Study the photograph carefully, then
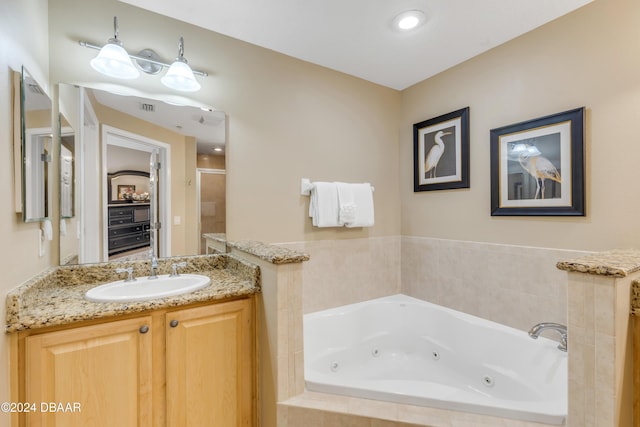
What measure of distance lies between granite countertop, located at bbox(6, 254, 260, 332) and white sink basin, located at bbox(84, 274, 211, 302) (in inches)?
1.2

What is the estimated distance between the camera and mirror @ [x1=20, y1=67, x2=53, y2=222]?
3.77ft

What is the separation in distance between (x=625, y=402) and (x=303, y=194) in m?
1.90

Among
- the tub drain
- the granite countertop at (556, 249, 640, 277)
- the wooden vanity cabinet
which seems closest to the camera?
the granite countertop at (556, 249, 640, 277)

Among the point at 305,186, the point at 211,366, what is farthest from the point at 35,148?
the point at 305,186

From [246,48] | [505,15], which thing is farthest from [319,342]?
[505,15]

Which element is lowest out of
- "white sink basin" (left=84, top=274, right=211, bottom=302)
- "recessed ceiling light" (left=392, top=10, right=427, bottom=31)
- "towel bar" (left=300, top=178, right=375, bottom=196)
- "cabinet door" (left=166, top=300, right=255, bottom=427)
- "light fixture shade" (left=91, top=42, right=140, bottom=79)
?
"cabinet door" (left=166, top=300, right=255, bottom=427)

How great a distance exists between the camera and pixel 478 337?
6.70 feet

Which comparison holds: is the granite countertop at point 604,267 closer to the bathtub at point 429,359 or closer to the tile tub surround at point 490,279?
the bathtub at point 429,359

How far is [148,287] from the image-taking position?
1.58 m

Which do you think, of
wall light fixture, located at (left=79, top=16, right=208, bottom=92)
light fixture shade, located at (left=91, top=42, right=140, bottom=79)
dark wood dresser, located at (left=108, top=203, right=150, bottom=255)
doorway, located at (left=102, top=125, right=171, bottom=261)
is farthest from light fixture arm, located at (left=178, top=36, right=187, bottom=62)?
dark wood dresser, located at (left=108, top=203, right=150, bottom=255)

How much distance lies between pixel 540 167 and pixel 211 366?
2249 mm

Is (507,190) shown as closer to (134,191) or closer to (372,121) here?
(372,121)

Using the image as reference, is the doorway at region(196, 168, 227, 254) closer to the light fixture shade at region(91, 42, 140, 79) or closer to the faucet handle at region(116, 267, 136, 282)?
the faucet handle at region(116, 267, 136, 282)

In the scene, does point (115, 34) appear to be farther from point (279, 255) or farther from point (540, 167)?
point (540, 167)
